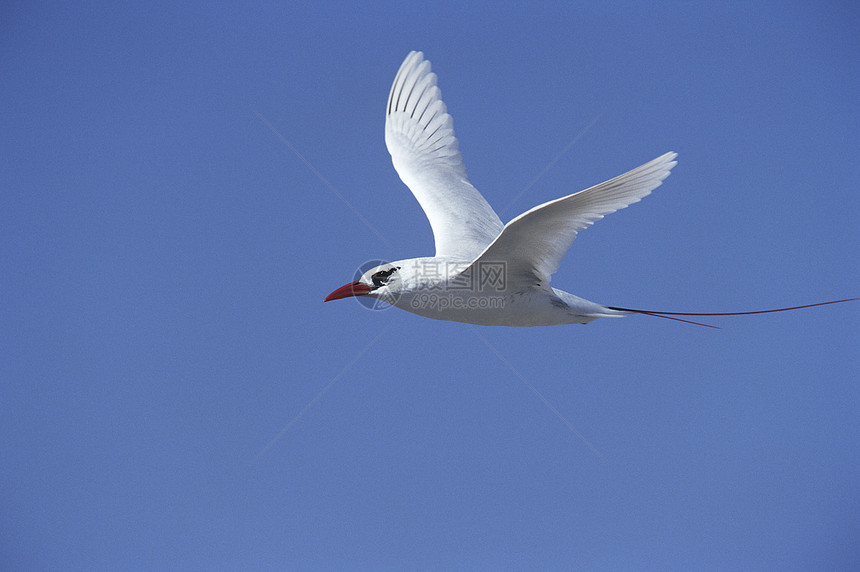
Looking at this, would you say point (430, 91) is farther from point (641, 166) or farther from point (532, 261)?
point (641, 166)

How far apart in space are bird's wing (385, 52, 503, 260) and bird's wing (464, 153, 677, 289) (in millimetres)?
2031

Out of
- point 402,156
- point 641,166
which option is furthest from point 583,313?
point 402,156

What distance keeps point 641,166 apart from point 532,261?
1427mm

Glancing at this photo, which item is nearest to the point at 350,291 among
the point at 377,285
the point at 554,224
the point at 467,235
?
the point at 377,285

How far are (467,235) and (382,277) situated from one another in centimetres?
154

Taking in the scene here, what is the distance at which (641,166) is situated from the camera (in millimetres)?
5289

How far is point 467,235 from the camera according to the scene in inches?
323

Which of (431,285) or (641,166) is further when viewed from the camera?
(431,285)

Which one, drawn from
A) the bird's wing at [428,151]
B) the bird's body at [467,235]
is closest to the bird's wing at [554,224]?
the bird's body at [467,235]

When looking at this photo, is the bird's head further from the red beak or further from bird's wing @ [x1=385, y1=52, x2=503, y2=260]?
bird's wing @ [x1=385, y1=52, x2=503, y2=260]

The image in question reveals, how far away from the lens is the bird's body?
562cm

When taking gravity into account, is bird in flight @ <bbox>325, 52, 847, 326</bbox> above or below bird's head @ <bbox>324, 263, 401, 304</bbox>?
above

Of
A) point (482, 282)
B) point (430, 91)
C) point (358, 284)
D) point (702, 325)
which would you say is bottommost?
point (358, 284)

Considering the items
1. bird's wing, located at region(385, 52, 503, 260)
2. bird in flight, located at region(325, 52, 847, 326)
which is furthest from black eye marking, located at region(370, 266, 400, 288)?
bird's wing, located at region(385, 52, 503, 260)
